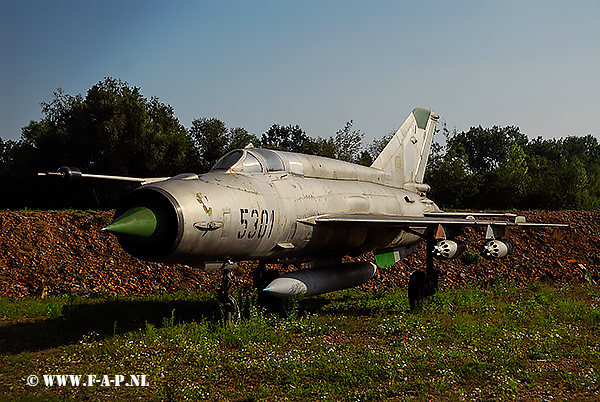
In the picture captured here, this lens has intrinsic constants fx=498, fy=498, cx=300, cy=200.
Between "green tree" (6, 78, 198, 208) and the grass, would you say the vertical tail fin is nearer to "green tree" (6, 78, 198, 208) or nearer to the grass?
the grass

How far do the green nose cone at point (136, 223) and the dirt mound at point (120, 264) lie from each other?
5.47 meters

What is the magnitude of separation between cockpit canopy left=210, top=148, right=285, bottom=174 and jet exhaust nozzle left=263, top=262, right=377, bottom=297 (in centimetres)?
220

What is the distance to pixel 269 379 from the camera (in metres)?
7.13

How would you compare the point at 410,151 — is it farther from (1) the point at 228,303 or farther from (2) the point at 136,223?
(2) the point at 136,223

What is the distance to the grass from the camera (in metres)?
6.66

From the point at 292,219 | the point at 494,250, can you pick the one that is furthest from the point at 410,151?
the point at 292,219

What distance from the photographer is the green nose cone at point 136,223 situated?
22.9ft

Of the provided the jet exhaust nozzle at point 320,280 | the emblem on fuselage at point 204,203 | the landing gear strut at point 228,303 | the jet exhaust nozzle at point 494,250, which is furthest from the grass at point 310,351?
the emblem on fuselage at point 204,203

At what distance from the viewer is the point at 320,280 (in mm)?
10586

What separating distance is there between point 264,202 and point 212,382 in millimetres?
3303

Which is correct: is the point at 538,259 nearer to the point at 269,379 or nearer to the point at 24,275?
the point at 269,379

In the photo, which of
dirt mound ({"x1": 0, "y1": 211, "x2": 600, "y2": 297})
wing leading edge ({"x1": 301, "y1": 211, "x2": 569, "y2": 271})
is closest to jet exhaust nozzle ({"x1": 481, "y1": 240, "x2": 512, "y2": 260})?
wing leading edge ({"x1": 301, "y1": 211, "x2": 569, "y2": 271})

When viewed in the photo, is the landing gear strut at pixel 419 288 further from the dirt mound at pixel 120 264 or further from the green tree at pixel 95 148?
the green tree at pixel 95 148

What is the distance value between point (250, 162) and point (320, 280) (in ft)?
9.58
